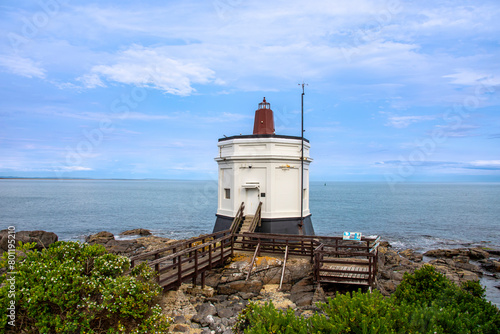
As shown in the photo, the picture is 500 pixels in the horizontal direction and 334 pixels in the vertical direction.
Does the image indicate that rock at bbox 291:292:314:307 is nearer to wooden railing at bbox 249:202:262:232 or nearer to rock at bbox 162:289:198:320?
rock at bbox 162:289:198:320

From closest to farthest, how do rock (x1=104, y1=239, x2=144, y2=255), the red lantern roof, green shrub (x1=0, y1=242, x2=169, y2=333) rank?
green shrub (x1=0, y1=242, x2=169, y2=333) → the red lantern roof → rock (x1=104, y1=239, x2=144, y2=255)

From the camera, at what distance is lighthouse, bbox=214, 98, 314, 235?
18.5 metres

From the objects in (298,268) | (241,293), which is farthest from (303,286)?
(241,293)

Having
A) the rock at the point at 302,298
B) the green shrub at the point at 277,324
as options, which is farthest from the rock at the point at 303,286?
the green shrub at the point at 277,324

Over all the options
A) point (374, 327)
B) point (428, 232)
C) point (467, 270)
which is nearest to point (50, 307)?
point (374, 327)

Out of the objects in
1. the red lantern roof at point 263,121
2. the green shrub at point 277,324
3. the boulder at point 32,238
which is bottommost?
the boulder at point 32,238

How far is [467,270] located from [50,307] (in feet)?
82.7

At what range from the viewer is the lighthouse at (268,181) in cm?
1845

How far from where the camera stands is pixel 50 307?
25.4 ft

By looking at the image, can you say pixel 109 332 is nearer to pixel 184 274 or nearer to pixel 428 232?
pixel 184 274

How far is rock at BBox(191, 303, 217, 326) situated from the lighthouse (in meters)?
6.80

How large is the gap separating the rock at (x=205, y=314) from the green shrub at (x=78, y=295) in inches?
85.5

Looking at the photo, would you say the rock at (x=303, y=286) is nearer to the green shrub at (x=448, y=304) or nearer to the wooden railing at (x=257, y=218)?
the wooden railing at (x=257, y=218)

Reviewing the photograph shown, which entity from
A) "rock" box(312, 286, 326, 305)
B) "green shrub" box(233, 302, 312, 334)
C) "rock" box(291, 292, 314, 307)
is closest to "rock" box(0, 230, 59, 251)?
"rock" box(291, 292, 314, 307)
